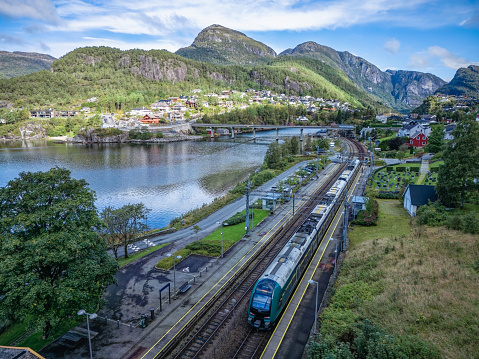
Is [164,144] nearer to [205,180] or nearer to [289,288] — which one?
[205,180]

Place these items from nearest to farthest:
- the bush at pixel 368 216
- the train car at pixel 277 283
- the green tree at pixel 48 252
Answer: the green tree at pixel 48 252 < the train car at pixel 277 283 < the bush at pixel 368 216

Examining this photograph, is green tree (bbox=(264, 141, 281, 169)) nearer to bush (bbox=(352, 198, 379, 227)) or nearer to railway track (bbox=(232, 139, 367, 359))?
bush (bbox=(352, 198, 379, 227))

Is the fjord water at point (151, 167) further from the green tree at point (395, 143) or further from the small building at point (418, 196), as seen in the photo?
the green tree at point (395, 143)

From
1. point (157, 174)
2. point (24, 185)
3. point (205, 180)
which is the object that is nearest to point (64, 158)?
point (157, 174)

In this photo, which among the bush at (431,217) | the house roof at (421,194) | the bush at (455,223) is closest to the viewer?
the bush at (455,223)

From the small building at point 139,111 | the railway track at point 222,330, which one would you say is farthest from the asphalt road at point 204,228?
the small building at point 139,111

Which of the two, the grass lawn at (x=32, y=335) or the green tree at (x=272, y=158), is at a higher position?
the green tree at (x=272, y=158)
